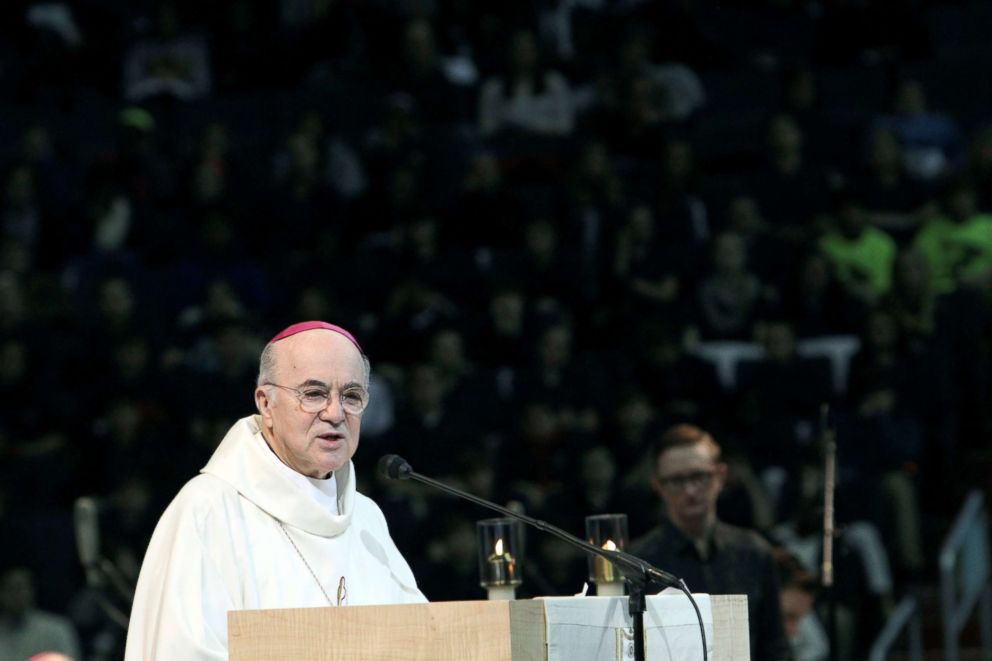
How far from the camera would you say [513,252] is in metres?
12.5

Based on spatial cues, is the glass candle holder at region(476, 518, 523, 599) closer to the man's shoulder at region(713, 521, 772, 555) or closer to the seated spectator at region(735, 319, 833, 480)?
the man's shoulder at region(713, 521, 772, 555)

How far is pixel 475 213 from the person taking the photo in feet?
41.4

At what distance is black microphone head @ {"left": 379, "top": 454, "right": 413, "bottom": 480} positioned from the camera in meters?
4.26

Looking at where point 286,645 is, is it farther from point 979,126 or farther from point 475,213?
point 979,126

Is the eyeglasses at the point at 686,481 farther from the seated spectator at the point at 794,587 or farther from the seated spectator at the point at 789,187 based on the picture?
the seated spectator at the point at 789,187

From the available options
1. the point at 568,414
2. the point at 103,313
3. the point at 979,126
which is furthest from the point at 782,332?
the point at 103,313

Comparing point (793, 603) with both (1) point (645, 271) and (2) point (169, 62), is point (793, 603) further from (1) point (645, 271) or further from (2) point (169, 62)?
(2) point (169, 62)

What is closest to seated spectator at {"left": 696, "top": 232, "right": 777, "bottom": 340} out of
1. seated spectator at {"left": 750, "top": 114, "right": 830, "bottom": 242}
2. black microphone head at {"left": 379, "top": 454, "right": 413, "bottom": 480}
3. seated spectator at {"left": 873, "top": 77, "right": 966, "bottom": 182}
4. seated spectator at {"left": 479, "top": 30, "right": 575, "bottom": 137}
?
seated spectator at {"left": 750, "top": 114, "right": 830, "bottom": 242}

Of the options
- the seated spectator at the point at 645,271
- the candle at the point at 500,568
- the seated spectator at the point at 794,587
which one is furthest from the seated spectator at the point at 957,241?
the candle at the point at 500,568

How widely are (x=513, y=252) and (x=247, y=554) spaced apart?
8031 mm

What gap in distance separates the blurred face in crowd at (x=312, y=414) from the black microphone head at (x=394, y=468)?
1.25 ft

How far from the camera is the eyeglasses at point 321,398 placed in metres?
4.68

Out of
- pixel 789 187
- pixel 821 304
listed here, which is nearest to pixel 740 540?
pixel 821 304

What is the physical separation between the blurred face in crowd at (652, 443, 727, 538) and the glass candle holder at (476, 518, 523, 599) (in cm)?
162
